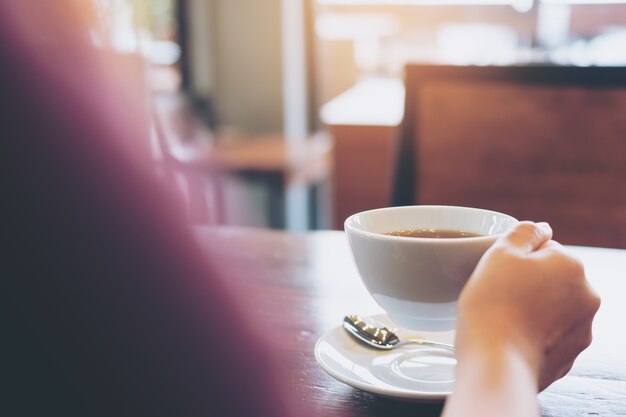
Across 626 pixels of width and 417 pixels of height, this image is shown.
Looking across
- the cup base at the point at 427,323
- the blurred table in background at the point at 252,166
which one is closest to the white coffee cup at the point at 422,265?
the cup base at the point at 427,323

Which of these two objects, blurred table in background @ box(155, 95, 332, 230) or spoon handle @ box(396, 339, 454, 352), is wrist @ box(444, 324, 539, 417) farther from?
blurred table in background @ box(155, 95, 332, 230)

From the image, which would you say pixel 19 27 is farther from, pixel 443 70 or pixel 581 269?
pixel 443 70

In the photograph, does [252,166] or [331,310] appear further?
[252,166]

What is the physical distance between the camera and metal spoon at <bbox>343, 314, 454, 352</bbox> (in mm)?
567

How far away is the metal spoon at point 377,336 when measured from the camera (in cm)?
57

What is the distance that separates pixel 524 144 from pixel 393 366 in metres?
1.00

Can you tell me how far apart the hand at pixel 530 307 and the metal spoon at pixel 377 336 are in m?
0.12

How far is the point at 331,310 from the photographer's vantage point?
684 mm

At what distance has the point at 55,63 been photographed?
381 mm

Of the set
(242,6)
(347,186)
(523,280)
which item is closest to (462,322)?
(523,280)

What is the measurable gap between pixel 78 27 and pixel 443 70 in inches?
45.3

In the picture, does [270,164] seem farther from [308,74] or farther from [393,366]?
[393,366]

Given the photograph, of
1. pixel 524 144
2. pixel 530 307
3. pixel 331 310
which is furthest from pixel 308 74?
pixel 530 307

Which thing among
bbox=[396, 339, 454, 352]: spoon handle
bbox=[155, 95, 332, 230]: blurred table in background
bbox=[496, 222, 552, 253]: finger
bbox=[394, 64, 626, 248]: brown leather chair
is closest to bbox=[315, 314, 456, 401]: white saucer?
bbox=[396, 339, 454, 352]: spoon handle
